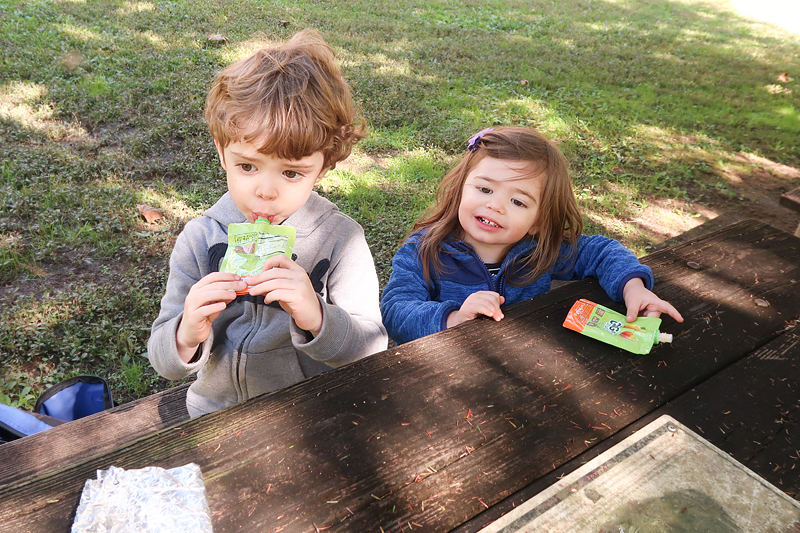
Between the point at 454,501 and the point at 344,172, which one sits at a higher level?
the point at 454,501

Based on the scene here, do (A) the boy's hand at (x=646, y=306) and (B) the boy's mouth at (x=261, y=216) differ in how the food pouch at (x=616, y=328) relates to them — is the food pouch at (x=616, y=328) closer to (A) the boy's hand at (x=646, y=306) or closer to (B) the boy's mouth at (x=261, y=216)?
(A) the boy's hand at (x=646, y=306)

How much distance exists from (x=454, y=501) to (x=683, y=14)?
15.0m

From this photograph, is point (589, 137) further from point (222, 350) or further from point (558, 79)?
point (222, 350)

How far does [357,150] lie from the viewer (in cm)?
500

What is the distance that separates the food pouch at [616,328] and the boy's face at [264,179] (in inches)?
33.4

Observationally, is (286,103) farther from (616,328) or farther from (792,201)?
(792,201)

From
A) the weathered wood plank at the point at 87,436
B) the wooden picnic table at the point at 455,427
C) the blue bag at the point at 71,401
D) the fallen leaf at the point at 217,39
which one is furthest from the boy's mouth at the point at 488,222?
the fallen leaf at the point at 217,39

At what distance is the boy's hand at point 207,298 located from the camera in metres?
1.23

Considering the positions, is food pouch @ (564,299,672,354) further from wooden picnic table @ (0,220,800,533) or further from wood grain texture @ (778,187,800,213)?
wood grain texture @ (778,187,800,213)

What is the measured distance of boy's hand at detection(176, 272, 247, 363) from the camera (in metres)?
1.23

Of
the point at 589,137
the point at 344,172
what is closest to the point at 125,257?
the point at 344,172

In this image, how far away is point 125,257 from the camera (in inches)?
137

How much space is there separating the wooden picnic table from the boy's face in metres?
0.54

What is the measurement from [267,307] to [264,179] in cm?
43
